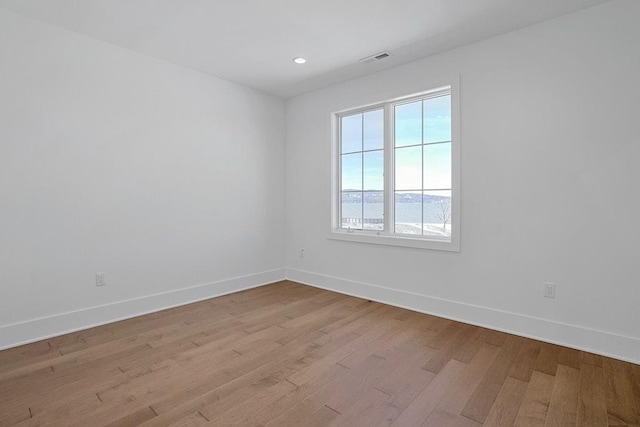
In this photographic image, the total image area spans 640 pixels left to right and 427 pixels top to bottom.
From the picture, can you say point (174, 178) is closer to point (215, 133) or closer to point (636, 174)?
point (215, 133)

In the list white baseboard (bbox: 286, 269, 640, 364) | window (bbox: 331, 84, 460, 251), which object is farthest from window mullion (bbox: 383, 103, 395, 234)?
white baseboard (bbox: 286, 269, 640, 364)

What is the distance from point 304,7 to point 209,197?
7.60ft

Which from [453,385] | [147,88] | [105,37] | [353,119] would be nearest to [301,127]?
[353,119]

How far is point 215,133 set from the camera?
3.89 m

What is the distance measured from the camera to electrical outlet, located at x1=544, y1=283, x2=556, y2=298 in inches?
103

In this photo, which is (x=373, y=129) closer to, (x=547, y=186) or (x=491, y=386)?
(x=547, y=186)

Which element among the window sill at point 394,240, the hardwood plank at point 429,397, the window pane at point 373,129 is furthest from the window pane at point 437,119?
the hardwood plank at point 429,397

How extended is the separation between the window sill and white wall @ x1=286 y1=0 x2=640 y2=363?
0.10 metres

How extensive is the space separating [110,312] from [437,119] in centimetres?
376

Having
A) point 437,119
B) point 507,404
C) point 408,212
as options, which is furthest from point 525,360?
point 437,119

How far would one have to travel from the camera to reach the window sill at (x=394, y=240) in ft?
10.5

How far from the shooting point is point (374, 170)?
12.8 feet

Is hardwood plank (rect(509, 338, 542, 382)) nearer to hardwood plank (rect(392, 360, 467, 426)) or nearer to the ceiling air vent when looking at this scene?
hardwood plank (rect(392, 360, 467, 426))

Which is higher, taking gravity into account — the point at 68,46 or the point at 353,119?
the point at 68,46
